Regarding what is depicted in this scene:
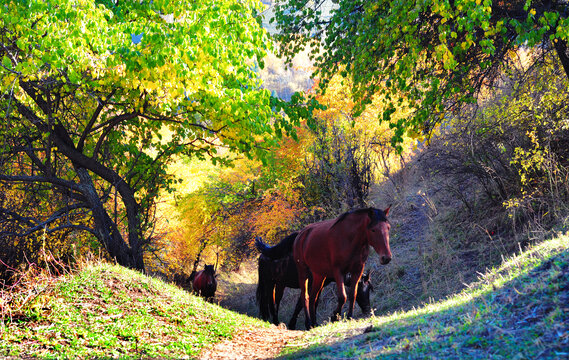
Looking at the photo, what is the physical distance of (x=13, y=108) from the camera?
9.80 meters

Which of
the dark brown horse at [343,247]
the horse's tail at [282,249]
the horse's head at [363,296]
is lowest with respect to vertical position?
the horse's head at [363,296]

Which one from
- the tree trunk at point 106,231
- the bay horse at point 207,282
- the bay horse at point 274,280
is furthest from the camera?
the bay horse at point 207,282

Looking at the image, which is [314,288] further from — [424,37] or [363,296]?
[424,37]

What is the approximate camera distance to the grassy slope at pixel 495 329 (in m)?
2.92

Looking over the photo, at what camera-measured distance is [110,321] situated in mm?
5824

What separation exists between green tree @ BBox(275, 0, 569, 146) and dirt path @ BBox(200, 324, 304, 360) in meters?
4.71

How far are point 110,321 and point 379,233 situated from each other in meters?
4.42

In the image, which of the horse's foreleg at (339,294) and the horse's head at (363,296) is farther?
the horse's head at (363,296)

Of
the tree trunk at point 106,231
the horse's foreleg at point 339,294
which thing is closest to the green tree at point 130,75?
the tree trunk at point 106,231

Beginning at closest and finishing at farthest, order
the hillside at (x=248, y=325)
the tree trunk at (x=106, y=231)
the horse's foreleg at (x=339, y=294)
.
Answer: the hillside at (x=248, y=325)
the horse's foreleg at (x=339, y=294)
the tree trunk at (x=106, y=231)

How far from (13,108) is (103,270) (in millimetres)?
5162

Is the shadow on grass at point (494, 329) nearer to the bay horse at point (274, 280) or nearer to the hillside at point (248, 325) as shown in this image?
the hillside at point (248, 325)

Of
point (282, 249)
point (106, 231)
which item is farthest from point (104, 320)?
point (282, 249)

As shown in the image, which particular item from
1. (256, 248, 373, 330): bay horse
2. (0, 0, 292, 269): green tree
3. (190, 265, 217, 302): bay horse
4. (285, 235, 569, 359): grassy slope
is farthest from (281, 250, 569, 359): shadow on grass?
(190, 265, 217, 302): bay horse
